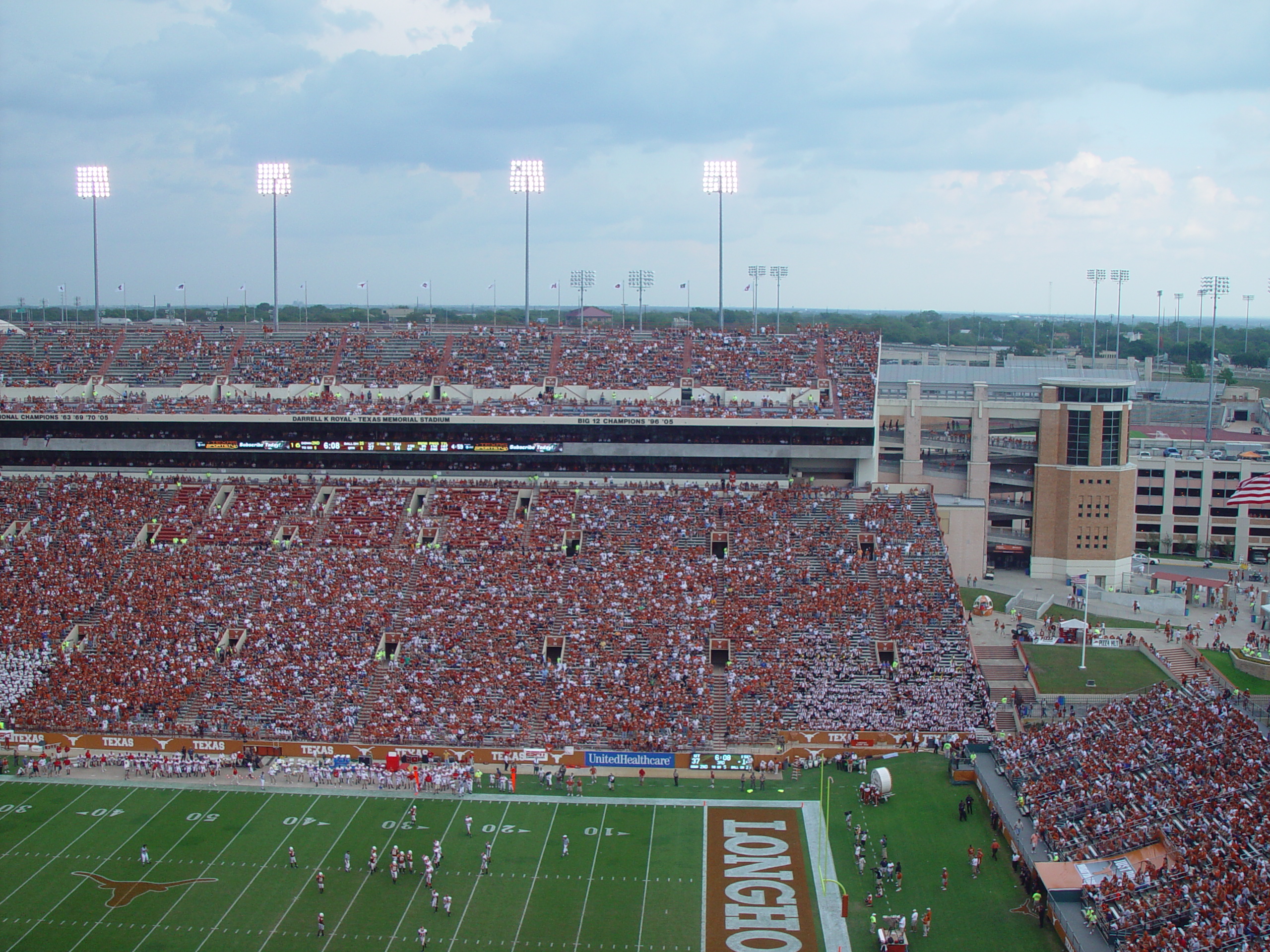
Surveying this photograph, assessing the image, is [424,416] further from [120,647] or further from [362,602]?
[120,647]

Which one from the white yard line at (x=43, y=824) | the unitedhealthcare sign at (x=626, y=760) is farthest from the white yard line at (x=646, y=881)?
the white yard line at (x=43, y=824)

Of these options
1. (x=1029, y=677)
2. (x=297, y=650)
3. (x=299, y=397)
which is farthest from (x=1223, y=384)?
(x=297, y=650)

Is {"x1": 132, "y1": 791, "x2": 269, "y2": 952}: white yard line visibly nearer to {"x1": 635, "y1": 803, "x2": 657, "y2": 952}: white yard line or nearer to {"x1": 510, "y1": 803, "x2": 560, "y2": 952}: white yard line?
{"x1": 510, "y1": 803, "x2": 560, "y2": 952}: white yard line

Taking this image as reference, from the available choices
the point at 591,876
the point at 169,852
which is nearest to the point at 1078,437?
the point at 591,876

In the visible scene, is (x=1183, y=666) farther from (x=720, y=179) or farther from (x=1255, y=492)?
(x=720, y=179)

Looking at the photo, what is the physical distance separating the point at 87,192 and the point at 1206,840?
56915mm

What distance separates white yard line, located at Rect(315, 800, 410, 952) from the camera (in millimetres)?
26656

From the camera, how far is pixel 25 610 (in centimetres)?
4297

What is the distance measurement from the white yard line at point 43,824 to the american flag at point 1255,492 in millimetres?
35739

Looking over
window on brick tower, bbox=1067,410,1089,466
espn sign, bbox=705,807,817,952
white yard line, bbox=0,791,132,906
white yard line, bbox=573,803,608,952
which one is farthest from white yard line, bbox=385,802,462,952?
window on brick tower, bbox=1067,410,1089,466

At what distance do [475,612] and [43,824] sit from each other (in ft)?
48.6

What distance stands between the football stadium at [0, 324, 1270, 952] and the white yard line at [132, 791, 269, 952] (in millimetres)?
115

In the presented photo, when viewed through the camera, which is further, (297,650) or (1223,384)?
(1223,384)

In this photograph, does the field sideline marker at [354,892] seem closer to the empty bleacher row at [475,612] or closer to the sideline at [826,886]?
the empty bleacher row at [475,612]
